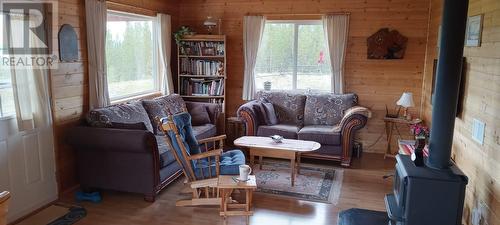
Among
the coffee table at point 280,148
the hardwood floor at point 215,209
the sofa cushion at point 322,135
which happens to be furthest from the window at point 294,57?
the hardwood floor at point 215,209

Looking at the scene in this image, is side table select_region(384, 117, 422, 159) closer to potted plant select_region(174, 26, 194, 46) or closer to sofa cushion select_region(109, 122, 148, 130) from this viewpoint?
potted plant select_region(174, 26, 194, 46)

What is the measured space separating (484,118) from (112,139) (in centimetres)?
315

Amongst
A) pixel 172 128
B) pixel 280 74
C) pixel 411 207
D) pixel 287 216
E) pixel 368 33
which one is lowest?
pixel 287 216

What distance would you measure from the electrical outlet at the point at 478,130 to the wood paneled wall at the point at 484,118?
31mm

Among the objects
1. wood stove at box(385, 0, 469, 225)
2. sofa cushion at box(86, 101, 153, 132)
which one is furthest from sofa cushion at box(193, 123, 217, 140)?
wood stove at box(385, 0, 469, 225)

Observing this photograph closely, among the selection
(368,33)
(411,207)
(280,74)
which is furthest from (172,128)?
(368,33)

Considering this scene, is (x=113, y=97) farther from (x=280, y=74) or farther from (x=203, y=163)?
(x=280, y=74)

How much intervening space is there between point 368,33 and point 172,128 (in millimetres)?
3444

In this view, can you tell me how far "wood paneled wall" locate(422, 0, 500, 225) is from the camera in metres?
2.57

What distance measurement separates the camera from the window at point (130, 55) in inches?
191

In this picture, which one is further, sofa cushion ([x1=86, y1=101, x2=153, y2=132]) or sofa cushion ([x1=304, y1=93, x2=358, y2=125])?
sofa cushion ([x1=304, y1=93, x2=358, y2=125])

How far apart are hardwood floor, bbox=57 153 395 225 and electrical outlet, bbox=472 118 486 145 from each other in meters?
1.21

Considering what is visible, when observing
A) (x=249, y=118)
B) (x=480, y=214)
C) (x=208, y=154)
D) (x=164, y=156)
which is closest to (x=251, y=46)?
(x=249, y=118)

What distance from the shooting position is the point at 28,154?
11.7 ft
